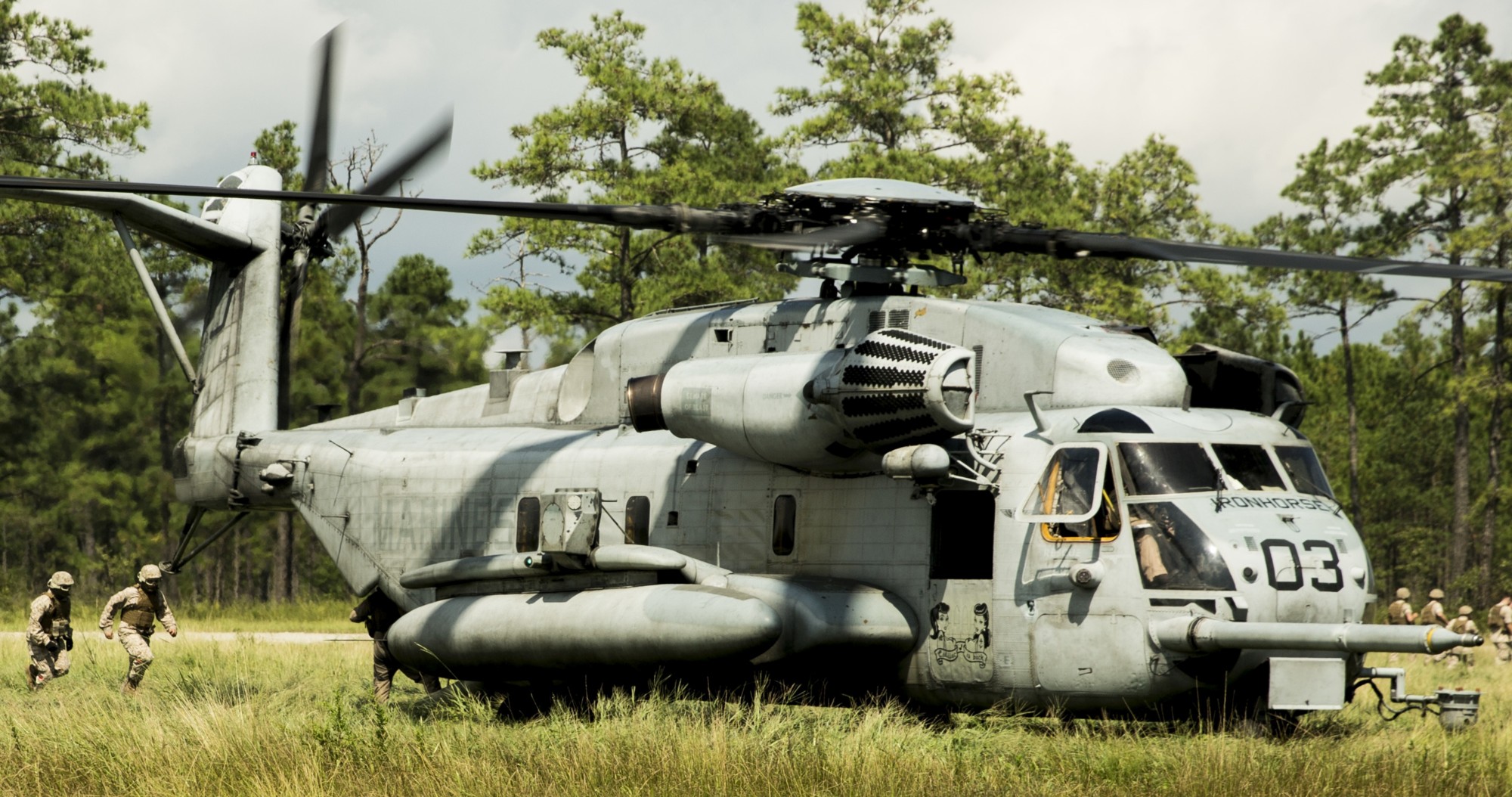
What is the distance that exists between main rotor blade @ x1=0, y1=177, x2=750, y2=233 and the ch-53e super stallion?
33 mm

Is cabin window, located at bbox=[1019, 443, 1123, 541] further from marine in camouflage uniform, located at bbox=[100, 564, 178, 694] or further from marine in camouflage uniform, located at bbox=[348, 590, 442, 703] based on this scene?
marine in camouflage uniform, located at bbox=[100, 564, 178, 694]

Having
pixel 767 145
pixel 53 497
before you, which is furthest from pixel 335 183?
pixel 53 497

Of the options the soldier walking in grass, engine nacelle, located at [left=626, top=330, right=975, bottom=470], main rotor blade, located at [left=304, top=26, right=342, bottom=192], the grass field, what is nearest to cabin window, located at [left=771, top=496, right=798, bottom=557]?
engine nacelle, located at [left=626, top=330, right=975, bottom=470]

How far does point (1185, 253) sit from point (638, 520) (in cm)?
494

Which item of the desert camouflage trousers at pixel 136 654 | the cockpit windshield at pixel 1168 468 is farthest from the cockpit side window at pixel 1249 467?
the desert camouflage trousers at pixel 136 654

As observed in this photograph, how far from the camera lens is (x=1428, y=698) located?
1063cm

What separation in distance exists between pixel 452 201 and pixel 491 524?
4308mm

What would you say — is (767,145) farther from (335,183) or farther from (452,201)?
(452,201)

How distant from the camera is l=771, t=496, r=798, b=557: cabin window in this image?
11617 mm

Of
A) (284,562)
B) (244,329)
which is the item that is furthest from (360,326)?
(244,329)

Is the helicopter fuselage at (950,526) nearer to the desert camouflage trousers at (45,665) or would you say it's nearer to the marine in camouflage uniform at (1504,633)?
the desert camouflage trousers at (45,665)

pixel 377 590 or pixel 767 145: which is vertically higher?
pixel 767 145

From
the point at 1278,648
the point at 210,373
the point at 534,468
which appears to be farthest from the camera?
the point at 210,373

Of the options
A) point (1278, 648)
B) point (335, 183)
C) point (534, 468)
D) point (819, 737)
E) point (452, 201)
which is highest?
point (335, 183)
